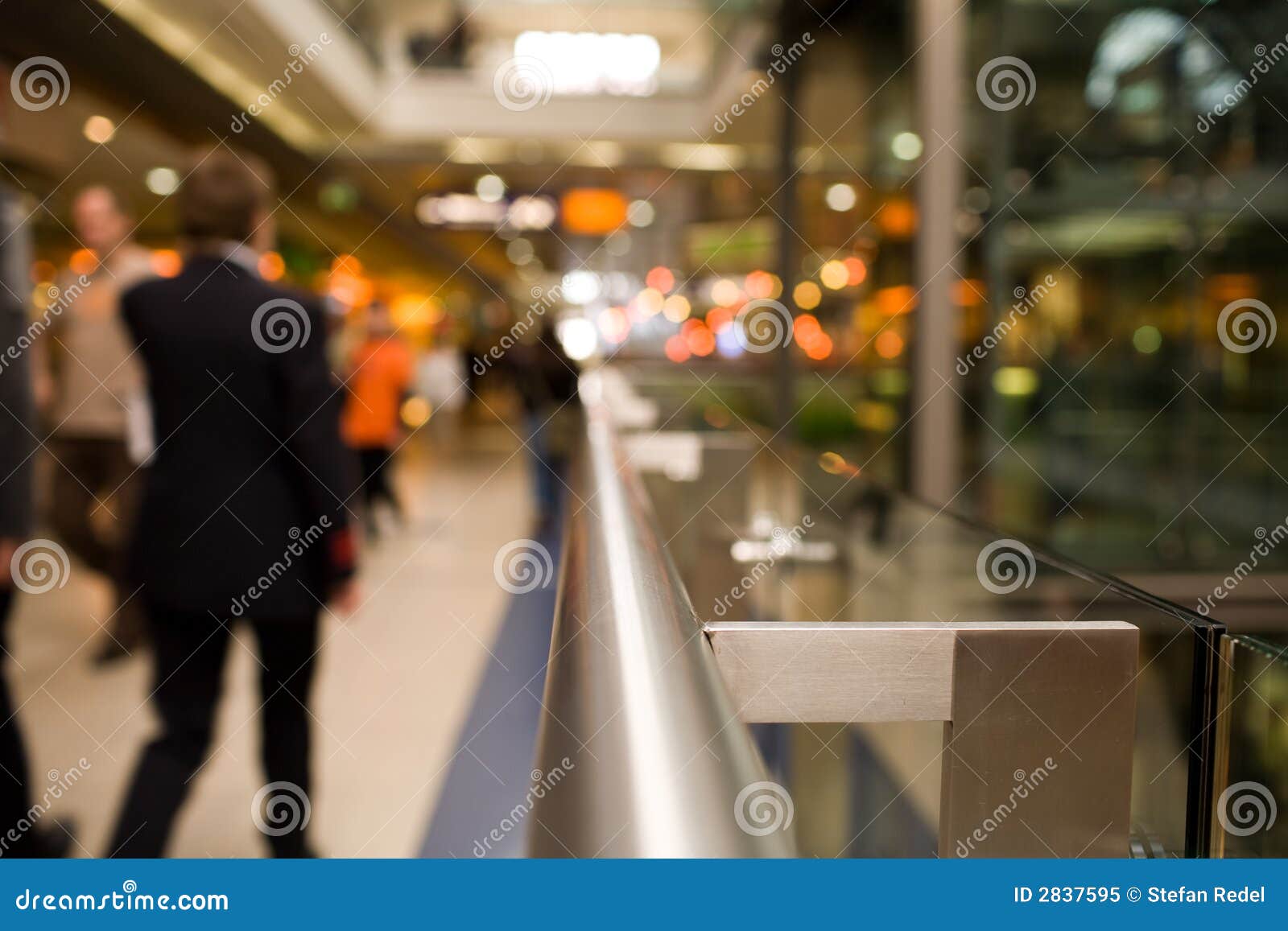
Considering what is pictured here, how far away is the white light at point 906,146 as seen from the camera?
4.57 meters

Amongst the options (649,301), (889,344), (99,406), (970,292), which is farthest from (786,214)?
(649,301)

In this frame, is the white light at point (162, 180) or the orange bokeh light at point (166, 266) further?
the white light at point (162, 180)

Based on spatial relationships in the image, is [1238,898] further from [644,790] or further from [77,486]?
[77,486]

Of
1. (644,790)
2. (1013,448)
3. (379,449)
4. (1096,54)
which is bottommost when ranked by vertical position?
(644,790)

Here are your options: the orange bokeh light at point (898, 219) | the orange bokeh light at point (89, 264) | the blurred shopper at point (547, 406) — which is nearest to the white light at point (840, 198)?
the orange bokeh light at point (898, 219)

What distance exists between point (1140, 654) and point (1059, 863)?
220 millimetres

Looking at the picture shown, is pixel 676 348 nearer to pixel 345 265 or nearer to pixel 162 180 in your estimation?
pixel 162 180

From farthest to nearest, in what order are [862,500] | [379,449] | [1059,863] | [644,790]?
[379,449]
[862,500]
[1059,863]
[644,790]

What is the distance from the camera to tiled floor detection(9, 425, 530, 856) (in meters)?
3.01

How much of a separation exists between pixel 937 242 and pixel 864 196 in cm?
193

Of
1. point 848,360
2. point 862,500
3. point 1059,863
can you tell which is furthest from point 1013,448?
point 1059,863

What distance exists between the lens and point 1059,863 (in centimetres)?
71

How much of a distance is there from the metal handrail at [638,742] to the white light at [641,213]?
494 inches

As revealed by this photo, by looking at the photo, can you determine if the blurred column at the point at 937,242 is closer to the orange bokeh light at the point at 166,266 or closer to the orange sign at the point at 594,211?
the orange bokeh light at the point at 166,266
